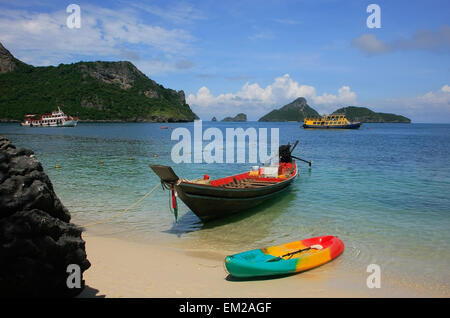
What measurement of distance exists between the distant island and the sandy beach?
475ft

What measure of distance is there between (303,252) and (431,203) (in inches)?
396

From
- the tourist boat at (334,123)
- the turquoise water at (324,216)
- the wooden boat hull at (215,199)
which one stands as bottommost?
the turquoise water at (324,216)

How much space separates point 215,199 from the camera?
1125 cm

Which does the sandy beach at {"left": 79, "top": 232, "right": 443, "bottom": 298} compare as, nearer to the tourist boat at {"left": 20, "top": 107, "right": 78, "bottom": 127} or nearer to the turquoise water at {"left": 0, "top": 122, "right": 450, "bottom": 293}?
the turquoise water at {"left": 0, "top": 122, "right": 450, "bottom": 293}

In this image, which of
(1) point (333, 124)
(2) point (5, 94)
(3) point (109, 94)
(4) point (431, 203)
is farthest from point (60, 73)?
(4) point (431, 203)

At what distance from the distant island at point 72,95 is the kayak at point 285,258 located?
146550 mm

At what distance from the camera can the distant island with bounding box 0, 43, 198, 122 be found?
137 metres

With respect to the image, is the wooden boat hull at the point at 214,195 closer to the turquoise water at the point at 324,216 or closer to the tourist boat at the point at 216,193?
the tourist boat at the point at 216,193

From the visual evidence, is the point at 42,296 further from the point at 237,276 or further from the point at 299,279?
the point at 299,279

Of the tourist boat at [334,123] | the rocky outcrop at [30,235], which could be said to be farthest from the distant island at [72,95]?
the rocky outcrop at [30,235]

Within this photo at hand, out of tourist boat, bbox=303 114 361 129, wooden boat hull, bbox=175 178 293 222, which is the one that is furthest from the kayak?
tourist boat, bbox=303 114 361 129

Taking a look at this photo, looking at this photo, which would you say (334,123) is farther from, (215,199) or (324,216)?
(215,199)

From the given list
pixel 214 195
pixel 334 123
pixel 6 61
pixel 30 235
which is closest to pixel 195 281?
pixel 30 235

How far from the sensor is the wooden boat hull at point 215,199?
34.7 ft
